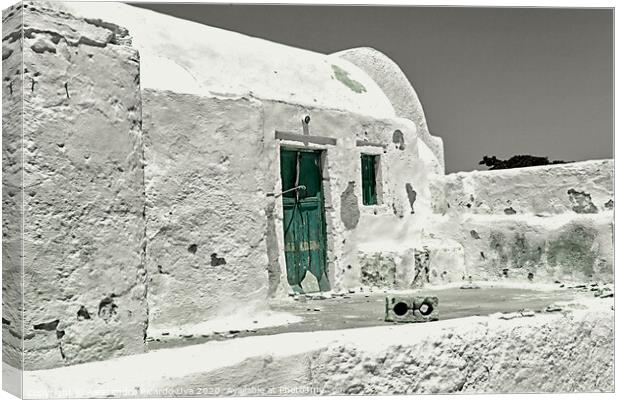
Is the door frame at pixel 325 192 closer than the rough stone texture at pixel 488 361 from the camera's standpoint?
No

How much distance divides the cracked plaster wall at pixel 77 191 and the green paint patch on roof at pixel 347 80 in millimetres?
5707

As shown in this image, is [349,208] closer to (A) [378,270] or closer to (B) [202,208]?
(A) [378,270]

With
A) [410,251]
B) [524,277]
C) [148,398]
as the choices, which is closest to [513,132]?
[410,251]

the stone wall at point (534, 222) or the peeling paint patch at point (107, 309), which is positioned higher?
the stone wall at point (534, 222)

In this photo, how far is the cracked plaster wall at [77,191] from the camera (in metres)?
4.12

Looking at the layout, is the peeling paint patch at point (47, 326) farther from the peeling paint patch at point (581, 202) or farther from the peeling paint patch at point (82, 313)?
the peeling paint patch at point (581, 202)

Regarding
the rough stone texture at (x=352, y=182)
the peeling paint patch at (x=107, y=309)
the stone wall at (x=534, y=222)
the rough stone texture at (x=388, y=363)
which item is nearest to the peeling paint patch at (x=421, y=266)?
the rough stone texture at (x=352, y=182)

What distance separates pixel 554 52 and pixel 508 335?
2.35 meters

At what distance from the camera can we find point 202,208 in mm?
5746

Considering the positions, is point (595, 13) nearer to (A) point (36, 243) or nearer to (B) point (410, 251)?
(B) point (410, 251)

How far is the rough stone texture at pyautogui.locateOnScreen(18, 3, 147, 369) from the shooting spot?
4125mm

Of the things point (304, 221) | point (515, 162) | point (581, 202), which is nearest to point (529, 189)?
point (581, 202)

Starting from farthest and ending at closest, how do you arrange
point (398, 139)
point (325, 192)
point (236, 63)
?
point (398, 139)
point (236, 63)
point (325, 192)

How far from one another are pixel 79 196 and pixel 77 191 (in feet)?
0.10
